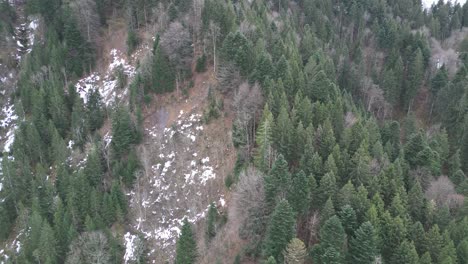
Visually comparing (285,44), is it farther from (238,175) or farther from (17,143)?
(17,143)

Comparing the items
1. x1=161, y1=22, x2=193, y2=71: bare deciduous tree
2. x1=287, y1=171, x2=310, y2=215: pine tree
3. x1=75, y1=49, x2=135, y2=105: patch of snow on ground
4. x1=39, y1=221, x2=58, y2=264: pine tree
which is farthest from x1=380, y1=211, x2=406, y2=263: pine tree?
x1=75, y1=49, x2=135, y2=105: patch of snow on ground

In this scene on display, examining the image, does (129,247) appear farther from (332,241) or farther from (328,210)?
(332,241)

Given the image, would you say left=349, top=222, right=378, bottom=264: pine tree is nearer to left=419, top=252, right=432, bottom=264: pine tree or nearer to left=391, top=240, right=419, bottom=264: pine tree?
left=391, top=240, right=419, bottom=264: pine tree

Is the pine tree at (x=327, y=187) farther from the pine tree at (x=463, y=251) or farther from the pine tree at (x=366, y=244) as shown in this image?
the pine tree at (x=463, y=251)

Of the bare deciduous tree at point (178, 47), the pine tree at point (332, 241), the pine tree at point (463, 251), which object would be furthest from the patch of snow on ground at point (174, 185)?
the pine tree at point (463, 251)

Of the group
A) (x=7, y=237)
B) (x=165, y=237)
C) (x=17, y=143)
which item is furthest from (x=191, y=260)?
(x=17, y=143)
